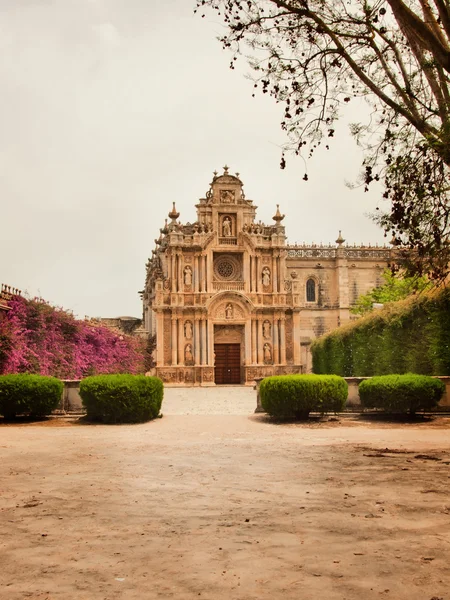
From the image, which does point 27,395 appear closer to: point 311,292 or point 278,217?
point 278,217

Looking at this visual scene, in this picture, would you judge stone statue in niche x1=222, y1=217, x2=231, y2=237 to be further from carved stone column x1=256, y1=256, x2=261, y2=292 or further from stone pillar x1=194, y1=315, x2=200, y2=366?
stone pillar x1=194, y1=315, x2=200, y2=366

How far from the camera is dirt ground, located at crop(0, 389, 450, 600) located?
4.10 metres

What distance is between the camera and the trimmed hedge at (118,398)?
16562mm

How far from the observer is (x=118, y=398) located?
16547 mm

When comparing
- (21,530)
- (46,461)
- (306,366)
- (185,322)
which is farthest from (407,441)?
(306,366)

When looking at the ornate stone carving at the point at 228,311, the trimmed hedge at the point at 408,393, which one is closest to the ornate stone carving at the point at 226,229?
the ornate stone carving at the point at 228,311

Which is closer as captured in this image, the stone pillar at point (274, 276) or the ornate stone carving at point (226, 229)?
the ornate stone carving at point (226, 229)

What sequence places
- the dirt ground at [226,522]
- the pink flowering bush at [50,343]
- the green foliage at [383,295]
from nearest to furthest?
the dirt ground at [226,522]
the pink flowering bush at [50,343]
the green foliage at [383,295]

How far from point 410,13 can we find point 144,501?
21.5 ft

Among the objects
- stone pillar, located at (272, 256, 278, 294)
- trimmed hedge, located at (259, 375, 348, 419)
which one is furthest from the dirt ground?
stone pillar, located at (272, 256, 278, 294)

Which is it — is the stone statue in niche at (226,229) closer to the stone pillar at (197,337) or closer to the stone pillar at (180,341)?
the stone pillar at (197,337)

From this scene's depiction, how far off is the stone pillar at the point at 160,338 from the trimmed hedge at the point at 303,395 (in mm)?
24502

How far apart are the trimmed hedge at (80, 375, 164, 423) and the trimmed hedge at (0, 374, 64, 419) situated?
3.12ft

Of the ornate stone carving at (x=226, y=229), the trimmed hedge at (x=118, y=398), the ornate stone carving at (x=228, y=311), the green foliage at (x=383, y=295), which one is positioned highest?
the ornate stone carving at (x=226, y=229)
